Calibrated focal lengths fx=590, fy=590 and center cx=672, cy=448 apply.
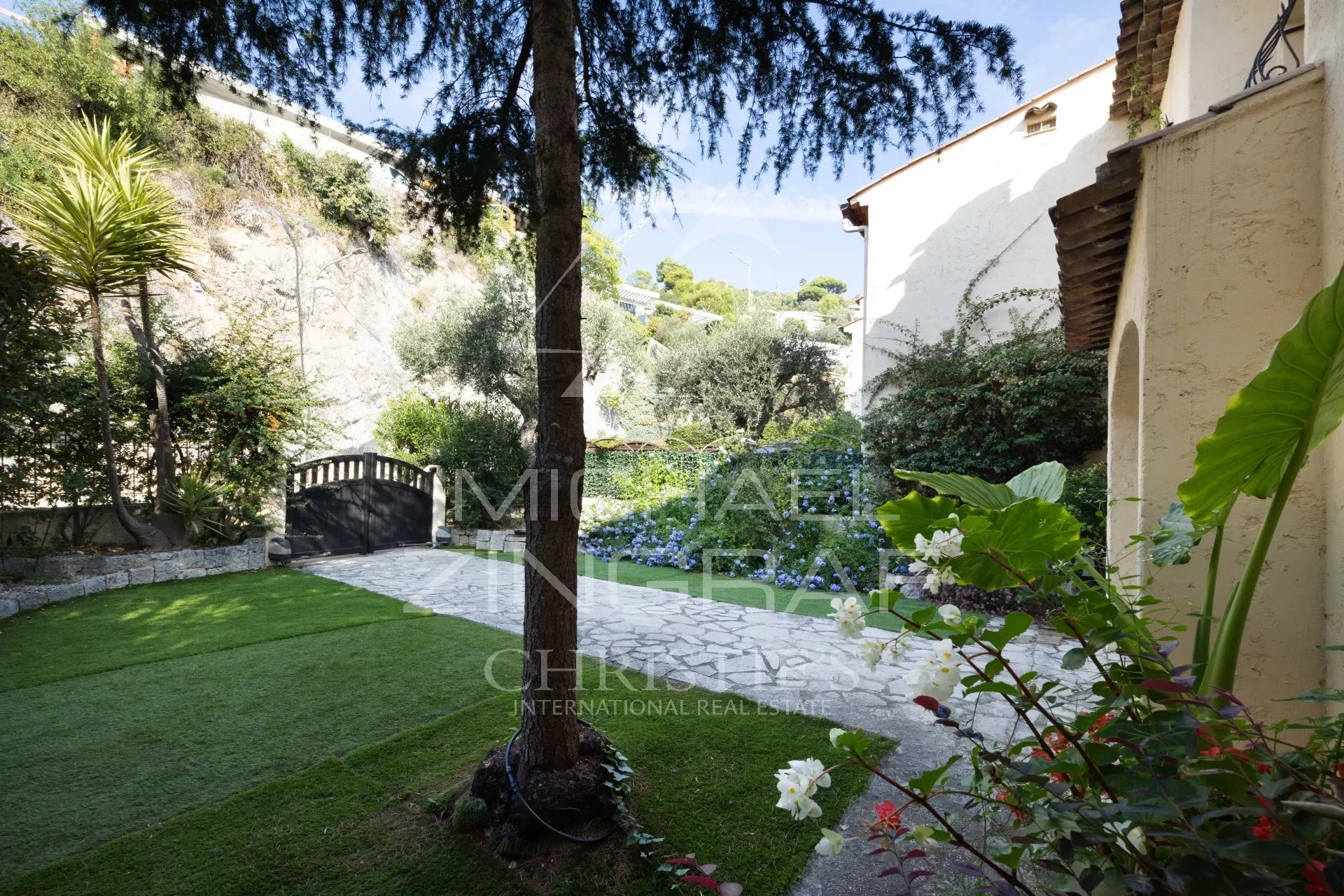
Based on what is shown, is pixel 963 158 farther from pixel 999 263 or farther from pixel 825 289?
pixel 825 289

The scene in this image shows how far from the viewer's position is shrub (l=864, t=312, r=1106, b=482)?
665cm

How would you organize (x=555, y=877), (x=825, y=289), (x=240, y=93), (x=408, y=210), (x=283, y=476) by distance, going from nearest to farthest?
(x=555, y=877)
(x=240, y=93)
(x=408, y=210)
(x=283, y=476)
(x=825, y=289)

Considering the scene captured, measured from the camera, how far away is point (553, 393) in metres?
2.29

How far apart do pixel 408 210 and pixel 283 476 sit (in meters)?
6.14

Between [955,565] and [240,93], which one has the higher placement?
[240,93]

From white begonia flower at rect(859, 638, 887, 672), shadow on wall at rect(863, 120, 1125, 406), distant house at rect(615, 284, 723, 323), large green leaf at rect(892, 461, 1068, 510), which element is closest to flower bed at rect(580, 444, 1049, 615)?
shadow on wall at rect(863, 120, 1125, 406)

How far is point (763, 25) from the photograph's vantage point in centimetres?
284

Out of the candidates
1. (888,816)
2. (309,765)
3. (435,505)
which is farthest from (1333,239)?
(435,505)

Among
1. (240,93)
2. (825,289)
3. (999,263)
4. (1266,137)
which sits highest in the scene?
(825,289)

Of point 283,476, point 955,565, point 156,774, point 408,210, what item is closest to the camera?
point 955,565

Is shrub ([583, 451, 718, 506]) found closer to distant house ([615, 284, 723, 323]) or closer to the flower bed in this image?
the flower bed

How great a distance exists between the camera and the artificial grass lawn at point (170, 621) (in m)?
4.32

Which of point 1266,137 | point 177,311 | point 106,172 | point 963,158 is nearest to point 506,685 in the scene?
point 1266,137

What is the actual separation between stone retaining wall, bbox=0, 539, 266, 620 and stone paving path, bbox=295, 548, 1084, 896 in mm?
807
